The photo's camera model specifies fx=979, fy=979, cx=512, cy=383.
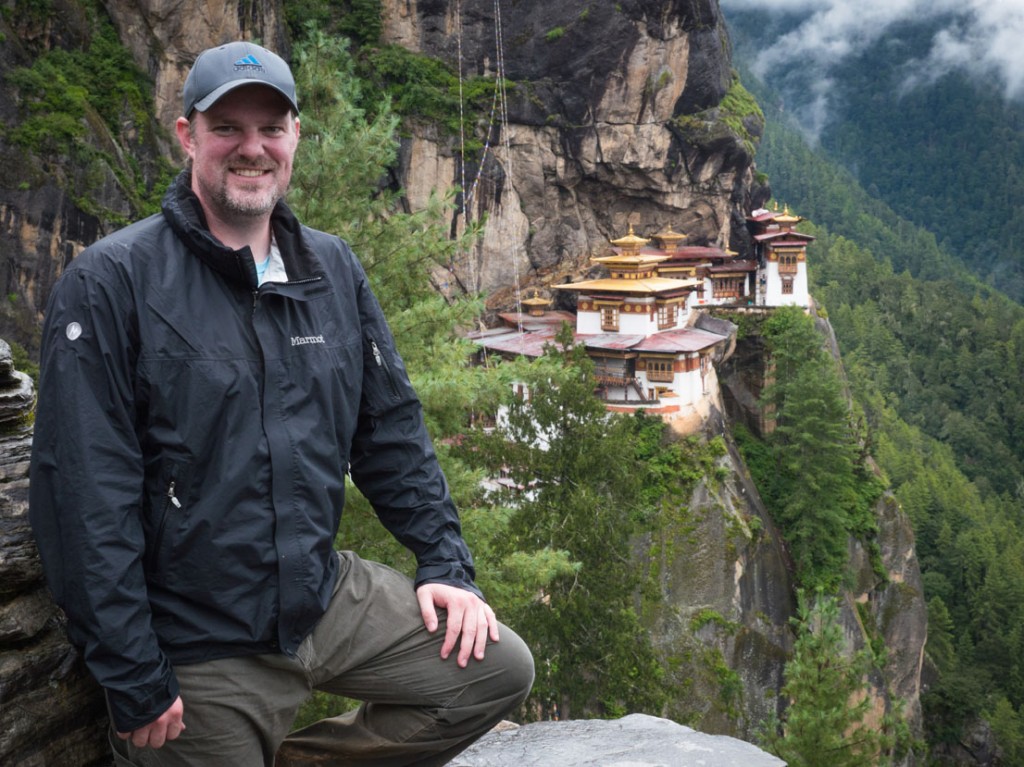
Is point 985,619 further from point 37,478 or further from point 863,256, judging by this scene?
point 37,478

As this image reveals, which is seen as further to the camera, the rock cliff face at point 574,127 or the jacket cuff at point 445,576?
the rock cliff face at point 574,127

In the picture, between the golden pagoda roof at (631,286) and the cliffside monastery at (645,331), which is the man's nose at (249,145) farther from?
the golden pagoda roof at (631,286)

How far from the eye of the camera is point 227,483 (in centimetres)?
230

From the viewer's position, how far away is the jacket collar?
239 centimetres

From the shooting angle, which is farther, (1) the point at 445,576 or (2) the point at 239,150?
(1) the point at 445,576

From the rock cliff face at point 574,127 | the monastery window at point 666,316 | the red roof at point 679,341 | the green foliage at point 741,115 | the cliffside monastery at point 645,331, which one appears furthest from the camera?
the green foliage at point 741,115

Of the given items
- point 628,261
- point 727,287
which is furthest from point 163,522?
point 727,287

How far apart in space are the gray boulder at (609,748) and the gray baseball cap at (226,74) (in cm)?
273

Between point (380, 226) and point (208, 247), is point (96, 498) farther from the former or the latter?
point (380, 226)

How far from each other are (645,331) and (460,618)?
894 inches

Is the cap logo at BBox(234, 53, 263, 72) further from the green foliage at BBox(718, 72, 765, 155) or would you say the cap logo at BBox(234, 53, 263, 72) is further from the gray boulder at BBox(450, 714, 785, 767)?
the green foliage at BBox(718, 72, 765, 155)

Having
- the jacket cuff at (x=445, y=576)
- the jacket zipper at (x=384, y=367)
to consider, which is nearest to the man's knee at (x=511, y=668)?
the jacket cuff at (x=445, y=576)

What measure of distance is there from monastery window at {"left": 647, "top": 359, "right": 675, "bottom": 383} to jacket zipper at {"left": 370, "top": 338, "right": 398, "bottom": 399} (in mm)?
21604

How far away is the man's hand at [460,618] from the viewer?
8.68 ft
